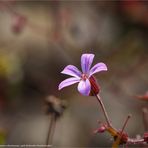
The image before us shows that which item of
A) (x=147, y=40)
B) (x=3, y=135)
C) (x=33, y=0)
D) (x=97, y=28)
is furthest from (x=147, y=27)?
(x=3, y=135)

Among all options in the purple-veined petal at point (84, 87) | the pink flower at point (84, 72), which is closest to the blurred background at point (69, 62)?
the pink flower at point (84, 72)

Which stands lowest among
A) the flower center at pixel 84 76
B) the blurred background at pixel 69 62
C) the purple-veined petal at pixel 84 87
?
Answer: the purple-veined petal at pixel 84 87

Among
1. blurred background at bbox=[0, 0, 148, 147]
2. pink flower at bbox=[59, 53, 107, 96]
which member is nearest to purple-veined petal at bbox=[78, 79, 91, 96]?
pink flower at bbox=[59, 53, 107, 96]

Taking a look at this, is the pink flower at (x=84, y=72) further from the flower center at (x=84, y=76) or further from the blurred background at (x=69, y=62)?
the blurred background at (x=69, y=62)

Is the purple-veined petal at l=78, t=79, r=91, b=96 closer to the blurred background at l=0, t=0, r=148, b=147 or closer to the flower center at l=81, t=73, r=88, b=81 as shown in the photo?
the flower center at l=81, t=73, r=88, b=81

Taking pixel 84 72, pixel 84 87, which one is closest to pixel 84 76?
pixel 84 72

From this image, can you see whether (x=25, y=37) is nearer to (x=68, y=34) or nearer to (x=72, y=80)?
(x=68, y=34)
